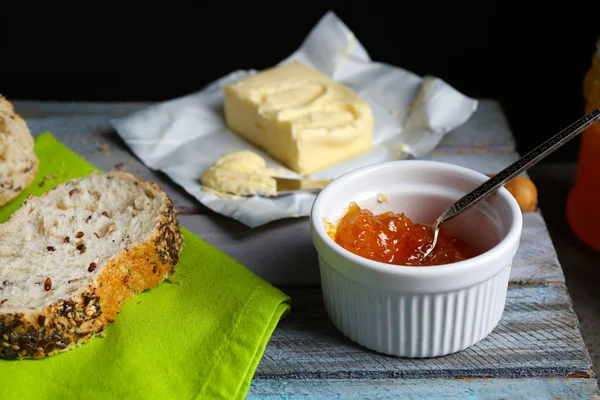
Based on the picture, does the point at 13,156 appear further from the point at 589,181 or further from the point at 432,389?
the point at 589,181

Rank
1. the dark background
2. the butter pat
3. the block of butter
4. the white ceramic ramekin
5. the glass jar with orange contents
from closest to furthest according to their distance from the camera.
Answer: the white ceramic ramekin, the glass jar with orange contents, the butter pat, the block of butter, the dark background

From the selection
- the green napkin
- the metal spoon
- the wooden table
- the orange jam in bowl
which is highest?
the metal spoon

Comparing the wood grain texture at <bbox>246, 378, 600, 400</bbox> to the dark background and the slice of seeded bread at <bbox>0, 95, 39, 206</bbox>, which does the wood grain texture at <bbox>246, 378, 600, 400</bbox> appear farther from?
the dark background

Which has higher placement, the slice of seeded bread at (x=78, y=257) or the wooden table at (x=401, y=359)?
the slice of seeded bread at (x=78, y=257)

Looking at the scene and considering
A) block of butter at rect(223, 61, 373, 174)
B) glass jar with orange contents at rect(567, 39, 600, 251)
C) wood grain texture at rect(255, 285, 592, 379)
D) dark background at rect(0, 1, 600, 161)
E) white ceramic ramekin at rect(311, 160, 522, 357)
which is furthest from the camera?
dark background at rect(0, 1, 600, 161)

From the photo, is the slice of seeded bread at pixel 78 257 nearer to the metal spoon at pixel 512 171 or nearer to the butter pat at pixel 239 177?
the butter pat at pixel 239 177

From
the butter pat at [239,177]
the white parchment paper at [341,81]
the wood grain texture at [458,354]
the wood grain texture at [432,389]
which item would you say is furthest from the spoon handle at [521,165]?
the butter pat at [239,177]

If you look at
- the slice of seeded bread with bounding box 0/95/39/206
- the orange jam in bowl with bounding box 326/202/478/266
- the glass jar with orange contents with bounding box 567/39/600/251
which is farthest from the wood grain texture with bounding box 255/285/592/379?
the slice of seeded bread with bounding box 0/95/39/206
